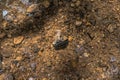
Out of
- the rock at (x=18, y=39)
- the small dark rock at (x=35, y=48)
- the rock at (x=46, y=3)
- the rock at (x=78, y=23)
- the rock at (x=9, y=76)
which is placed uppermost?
the rock at (x=46, y=3)

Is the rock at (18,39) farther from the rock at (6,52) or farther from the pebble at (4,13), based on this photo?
the pebble at (4,13)

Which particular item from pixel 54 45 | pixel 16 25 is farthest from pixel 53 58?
pixel 16 25

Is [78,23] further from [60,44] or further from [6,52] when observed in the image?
[6,52]

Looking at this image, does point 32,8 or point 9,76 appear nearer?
point 9,76

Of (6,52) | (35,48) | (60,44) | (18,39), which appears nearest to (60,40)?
(60,44)

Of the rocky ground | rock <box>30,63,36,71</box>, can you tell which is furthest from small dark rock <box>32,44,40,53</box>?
rock <box>30,63,36,71</box>

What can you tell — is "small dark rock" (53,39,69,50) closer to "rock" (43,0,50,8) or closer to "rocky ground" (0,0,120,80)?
"rocky ground" (0,0,120,80)

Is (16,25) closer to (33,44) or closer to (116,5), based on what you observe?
(33,44)

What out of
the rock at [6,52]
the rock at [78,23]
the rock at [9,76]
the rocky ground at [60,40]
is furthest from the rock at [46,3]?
the rock at [9,76]
